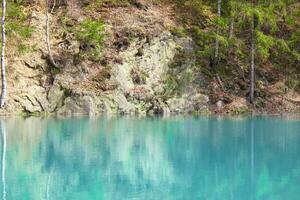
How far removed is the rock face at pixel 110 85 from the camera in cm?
2692

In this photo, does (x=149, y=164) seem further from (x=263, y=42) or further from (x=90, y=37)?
(x=263, y=42)

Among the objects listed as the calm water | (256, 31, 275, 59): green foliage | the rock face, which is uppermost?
(256, 31, 275, 59): green foliage

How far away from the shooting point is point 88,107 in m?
27.0

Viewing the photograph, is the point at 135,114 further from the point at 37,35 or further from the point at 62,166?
the point at 62,166

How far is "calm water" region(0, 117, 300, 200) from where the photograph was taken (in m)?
8.09

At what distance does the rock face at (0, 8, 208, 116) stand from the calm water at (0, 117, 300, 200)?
27.3ft

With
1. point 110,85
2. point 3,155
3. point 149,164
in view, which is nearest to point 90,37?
point 110,85

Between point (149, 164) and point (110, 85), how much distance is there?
57.9 feet

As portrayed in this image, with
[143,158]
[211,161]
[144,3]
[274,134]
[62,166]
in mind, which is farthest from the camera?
[144,3]

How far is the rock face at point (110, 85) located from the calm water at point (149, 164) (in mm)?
8326

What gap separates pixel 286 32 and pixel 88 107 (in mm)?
15572

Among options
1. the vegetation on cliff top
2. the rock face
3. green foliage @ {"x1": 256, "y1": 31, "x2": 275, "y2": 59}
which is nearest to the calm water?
the rock face

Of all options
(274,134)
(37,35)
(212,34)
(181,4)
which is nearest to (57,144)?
(274,134)

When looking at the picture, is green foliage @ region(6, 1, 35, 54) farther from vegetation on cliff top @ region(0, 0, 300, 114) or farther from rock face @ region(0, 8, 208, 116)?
rock face @ region(0, 8, 208, 116)
